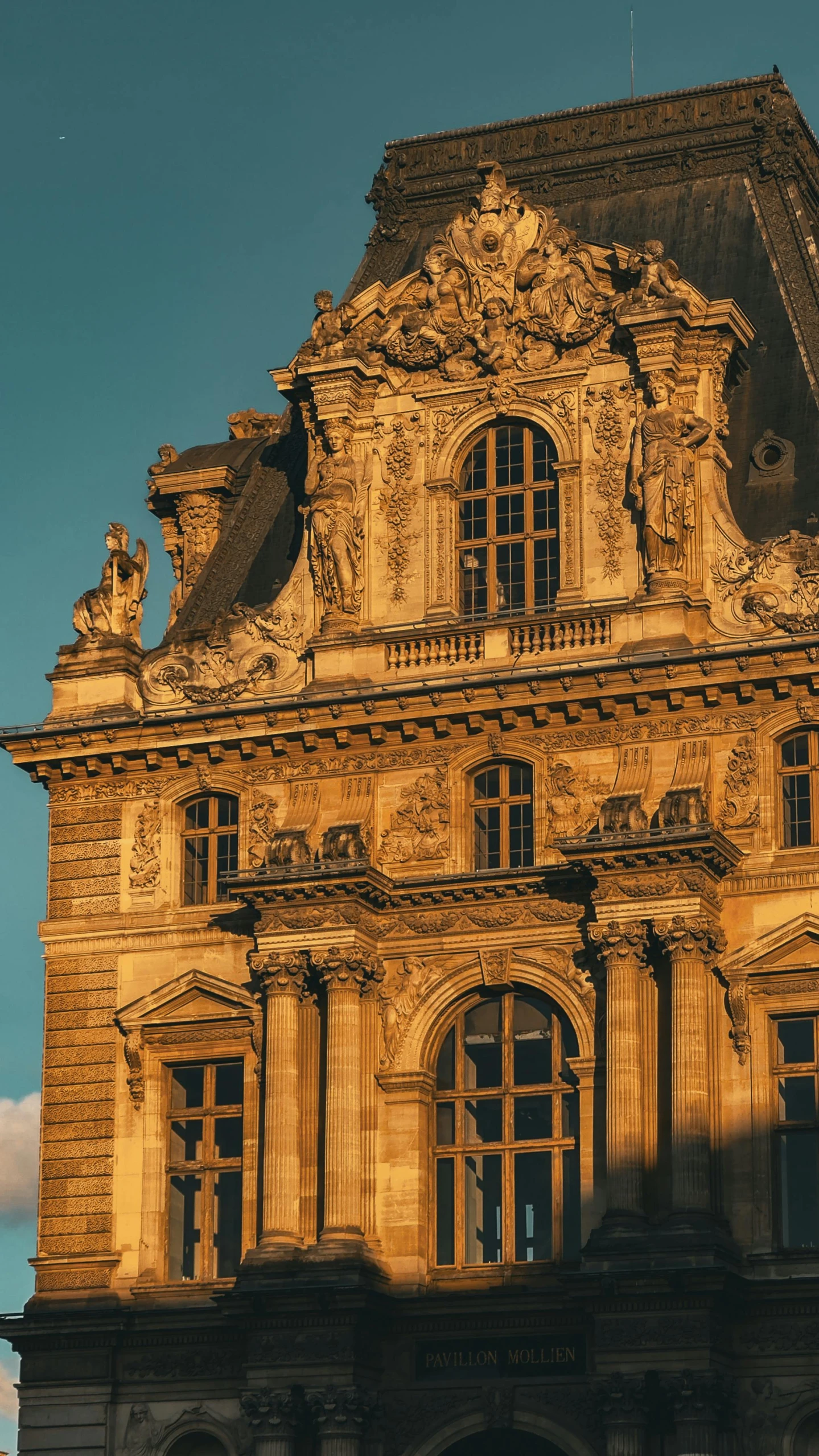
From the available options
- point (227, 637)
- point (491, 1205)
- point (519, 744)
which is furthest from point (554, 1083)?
point (227, 637)

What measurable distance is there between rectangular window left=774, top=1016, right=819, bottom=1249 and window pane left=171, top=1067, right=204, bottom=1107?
960 centimetres

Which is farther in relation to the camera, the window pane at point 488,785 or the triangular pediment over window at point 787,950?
the window pane at point 488,785

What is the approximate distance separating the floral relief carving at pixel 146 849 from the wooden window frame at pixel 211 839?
435 mm

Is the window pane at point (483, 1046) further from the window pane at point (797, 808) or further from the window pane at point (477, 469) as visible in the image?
the window pane at point (477, 469)

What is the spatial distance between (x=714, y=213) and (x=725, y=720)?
419 inches

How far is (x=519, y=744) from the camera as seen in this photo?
49688 mm

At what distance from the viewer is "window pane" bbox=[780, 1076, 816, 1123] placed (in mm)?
46719

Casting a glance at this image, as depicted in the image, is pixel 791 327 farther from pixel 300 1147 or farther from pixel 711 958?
pixel 300 1147

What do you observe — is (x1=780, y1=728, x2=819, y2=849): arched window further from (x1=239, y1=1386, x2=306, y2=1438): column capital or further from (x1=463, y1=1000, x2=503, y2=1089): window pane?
(x1=239, y1=1386, x2=306, y2=1438): column capital

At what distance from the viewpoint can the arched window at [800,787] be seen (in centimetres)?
4775

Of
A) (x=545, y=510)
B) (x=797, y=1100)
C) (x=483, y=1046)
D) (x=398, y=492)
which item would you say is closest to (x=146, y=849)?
(x=483, y=1046)

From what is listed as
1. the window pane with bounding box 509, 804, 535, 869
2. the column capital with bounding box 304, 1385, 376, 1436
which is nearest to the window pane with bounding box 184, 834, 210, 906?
the window pane with bounding box 509, 804, 535, 869

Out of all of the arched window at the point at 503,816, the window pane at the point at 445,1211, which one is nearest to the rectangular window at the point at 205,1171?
the window pane at the point at 445,1211

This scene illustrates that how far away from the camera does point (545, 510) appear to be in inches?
2030
